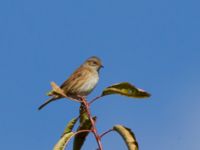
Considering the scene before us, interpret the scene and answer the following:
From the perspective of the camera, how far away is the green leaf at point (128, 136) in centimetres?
339

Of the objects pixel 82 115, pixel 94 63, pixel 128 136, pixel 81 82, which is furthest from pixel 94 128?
pixel 94 63

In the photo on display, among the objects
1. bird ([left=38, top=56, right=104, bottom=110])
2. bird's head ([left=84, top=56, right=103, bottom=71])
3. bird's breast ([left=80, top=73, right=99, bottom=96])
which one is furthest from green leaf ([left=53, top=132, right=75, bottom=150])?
bird's head ([left=84, top=56, right=103, bottom=71])

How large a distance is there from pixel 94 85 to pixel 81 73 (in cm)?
47

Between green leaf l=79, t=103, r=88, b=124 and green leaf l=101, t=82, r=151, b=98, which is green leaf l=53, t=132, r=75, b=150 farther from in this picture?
green leaf l=101, t=82, r=151, b=98

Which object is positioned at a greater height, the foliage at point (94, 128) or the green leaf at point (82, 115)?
the green leaf at point (82, 115)

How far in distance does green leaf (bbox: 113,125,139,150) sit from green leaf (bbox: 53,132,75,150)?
1.18ft

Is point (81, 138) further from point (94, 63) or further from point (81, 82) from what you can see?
point (94, 63)

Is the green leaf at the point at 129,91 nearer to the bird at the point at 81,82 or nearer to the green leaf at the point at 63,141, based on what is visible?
the green leaf at the point at 63,141

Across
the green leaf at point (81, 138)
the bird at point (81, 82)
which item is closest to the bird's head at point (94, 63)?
the bird at point (81, 82)

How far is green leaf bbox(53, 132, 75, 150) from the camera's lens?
3609 millimetres

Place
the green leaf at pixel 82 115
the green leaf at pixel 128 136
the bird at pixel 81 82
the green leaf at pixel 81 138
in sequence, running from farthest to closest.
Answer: the bird at pixel 81 82
the green leaf at pixel 82 115
the green leaf at pixel 81 138
the green leaf at pixel 128 136

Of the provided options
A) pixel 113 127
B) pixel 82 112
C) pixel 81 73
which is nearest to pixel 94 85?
pixel 81 73

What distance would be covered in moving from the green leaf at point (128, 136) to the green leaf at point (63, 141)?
361 mm

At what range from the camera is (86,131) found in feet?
12.4
